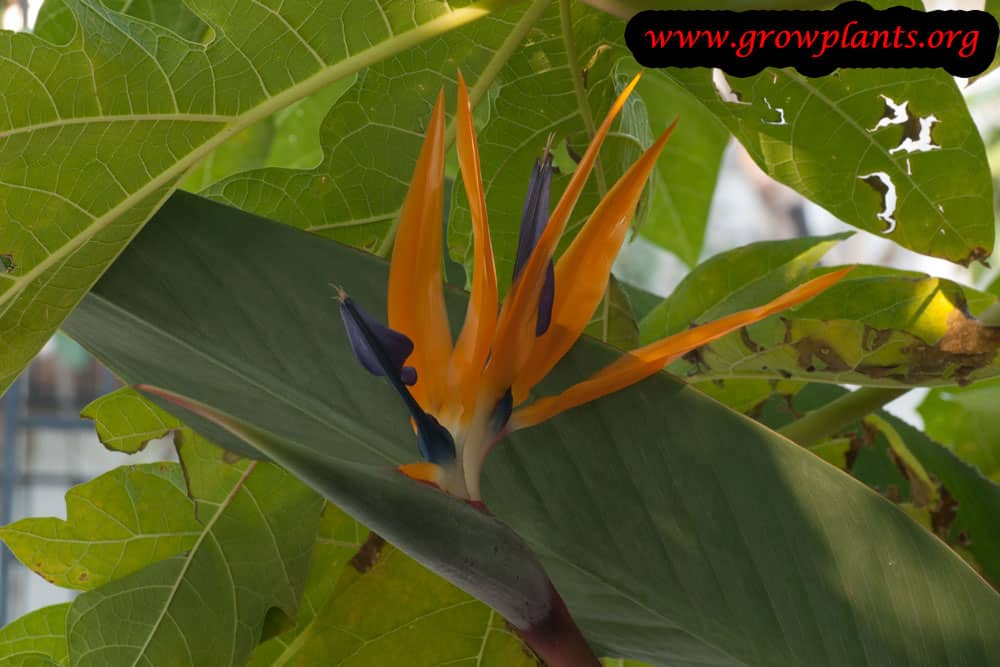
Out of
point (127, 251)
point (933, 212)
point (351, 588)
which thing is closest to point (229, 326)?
point (127, 251)

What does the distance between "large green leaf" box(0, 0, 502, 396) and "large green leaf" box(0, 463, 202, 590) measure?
0.17 meters

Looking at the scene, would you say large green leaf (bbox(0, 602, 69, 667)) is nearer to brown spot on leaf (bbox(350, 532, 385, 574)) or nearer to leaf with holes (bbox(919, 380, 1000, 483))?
brown spot on leaf (bbox(350, 532, 385, 574))

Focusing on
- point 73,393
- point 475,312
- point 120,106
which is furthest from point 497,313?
point 73,393

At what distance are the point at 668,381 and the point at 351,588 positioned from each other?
0.72 feet

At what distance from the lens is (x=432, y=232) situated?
1.14ft

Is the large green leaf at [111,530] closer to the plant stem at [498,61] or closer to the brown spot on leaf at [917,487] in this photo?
the plant stem at [498,61]

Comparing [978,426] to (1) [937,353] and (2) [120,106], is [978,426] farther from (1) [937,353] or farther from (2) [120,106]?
(2) [120,106]

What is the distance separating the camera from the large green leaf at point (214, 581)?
21.0 inches

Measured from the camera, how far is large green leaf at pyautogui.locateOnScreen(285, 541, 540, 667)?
0.51 metres

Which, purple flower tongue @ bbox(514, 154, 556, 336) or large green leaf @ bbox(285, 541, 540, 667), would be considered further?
large green leaf @ bbox(285, 541, 540, 667)

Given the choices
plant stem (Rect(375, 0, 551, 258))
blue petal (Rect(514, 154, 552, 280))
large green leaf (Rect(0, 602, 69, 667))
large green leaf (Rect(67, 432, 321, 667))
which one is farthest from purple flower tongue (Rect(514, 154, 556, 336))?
large green leaf (Rect(0, 602, 69, 667))

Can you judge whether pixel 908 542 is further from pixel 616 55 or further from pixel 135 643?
pixel 135 643

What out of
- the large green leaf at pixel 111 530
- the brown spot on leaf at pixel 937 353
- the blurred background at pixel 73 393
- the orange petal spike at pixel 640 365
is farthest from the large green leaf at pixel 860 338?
the blurred background at pixel 73 393

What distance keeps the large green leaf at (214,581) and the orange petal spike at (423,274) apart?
212 millimetres
